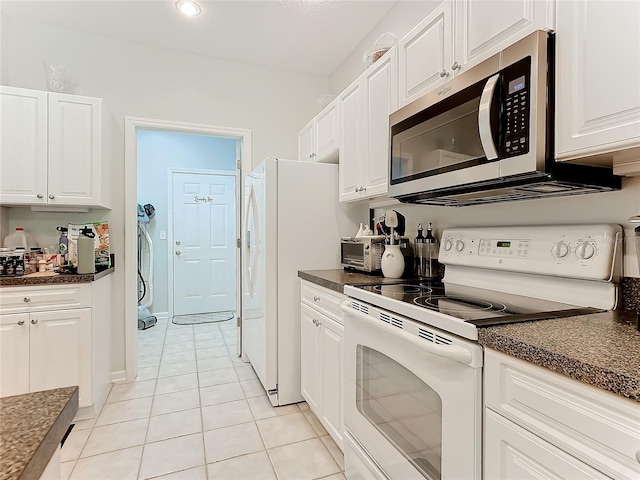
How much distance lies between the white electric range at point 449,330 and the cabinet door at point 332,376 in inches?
5.0

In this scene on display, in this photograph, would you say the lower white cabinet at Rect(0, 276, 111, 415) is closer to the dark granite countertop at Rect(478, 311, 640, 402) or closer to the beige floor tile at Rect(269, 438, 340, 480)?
the beige floor tile at Rect(269, 438, 340, 480)

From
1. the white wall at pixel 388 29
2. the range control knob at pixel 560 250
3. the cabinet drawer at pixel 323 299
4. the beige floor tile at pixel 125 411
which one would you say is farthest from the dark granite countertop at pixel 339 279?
the white wall at pixel 388 29

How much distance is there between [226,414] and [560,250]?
2058 millimetres

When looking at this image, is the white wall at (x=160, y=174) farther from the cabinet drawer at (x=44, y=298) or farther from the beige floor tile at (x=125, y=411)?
the cabinet drawer at (x=44, y=298)

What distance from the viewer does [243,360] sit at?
10.4ft

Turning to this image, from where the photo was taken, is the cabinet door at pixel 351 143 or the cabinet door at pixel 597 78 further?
the cabinet door at pixel 351 143

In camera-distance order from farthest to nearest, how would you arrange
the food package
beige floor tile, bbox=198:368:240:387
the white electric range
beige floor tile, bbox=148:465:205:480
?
beige floor tile, bbox=198:368:240:387
the food package
beige floor tile, bbox=148:465:205:480
the white electric range

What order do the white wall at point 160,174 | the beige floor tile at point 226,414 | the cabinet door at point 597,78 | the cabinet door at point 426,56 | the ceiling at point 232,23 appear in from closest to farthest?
1. the cabinet door at point 597,78
2. the cabinet door at point 426,56
3. the beige floor tile at point 226,414
4. the ceiling at point 232,23
5. the white wall at point 160,174

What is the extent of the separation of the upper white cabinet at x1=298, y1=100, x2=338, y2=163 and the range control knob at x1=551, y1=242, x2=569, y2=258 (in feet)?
5.11

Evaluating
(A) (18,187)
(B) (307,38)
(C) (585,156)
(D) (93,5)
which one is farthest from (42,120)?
(C) (585,156)

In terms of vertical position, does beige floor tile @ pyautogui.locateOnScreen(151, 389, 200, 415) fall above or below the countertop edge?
below

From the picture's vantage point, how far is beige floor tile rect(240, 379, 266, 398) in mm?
2514

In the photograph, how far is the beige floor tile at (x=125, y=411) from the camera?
2193 mm

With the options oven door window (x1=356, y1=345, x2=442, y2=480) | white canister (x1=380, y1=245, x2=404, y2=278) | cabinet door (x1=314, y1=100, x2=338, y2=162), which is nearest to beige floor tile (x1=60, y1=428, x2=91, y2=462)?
oven door window (x1=356, y1=345, x2=442, y2=480)
